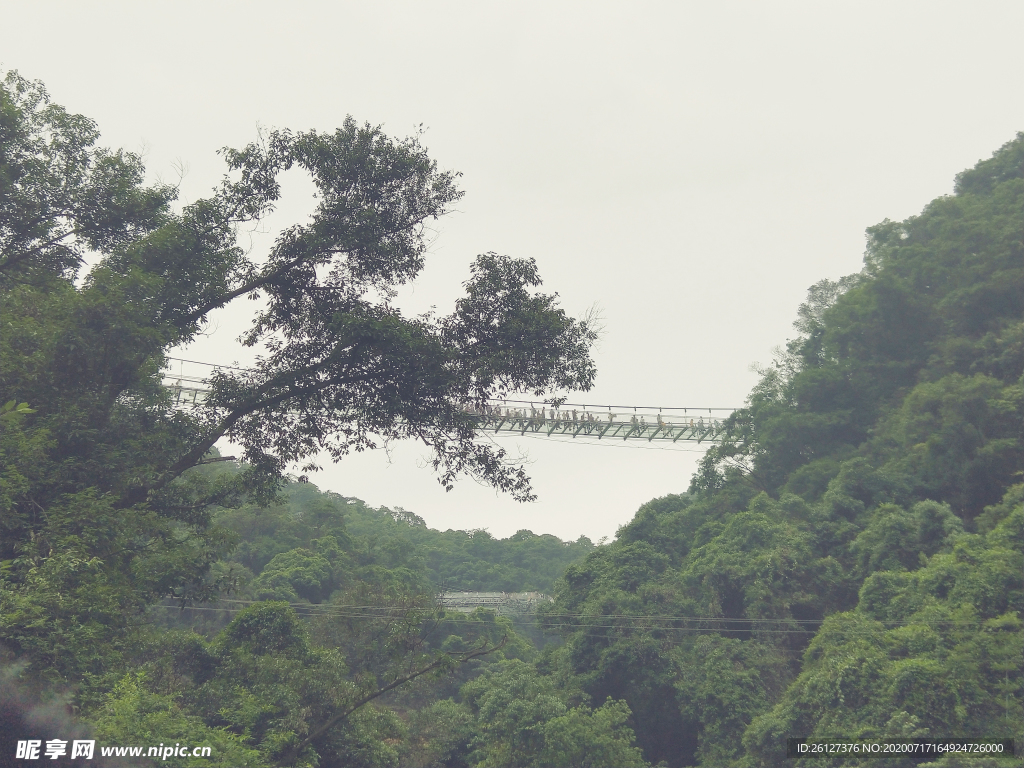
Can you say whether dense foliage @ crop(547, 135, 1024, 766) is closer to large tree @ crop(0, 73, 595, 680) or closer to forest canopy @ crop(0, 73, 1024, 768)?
forest canopy @ crop(0, 73, 1024, 768)

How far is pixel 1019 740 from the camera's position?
14023 millimetres

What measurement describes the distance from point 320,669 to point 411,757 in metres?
12.7

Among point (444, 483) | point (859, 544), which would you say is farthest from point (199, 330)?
point (859, 544)

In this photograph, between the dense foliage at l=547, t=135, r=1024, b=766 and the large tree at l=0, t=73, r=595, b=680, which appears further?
the dense foliage at l=547, t=135, r=1024, b=766

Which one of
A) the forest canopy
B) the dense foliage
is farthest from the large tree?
the dense foliage

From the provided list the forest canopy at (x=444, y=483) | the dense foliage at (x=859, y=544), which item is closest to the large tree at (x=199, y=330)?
the forest canopy at (x=444, y=483)

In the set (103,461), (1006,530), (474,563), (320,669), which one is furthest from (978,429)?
(474,563)

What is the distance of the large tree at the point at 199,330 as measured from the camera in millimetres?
9273

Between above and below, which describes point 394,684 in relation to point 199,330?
below

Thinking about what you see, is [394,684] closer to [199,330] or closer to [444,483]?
[444,483]

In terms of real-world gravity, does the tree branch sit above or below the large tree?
below

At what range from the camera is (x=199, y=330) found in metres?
10.9

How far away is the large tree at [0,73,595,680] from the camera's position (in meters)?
9.27

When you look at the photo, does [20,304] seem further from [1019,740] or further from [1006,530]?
[1006,530]
